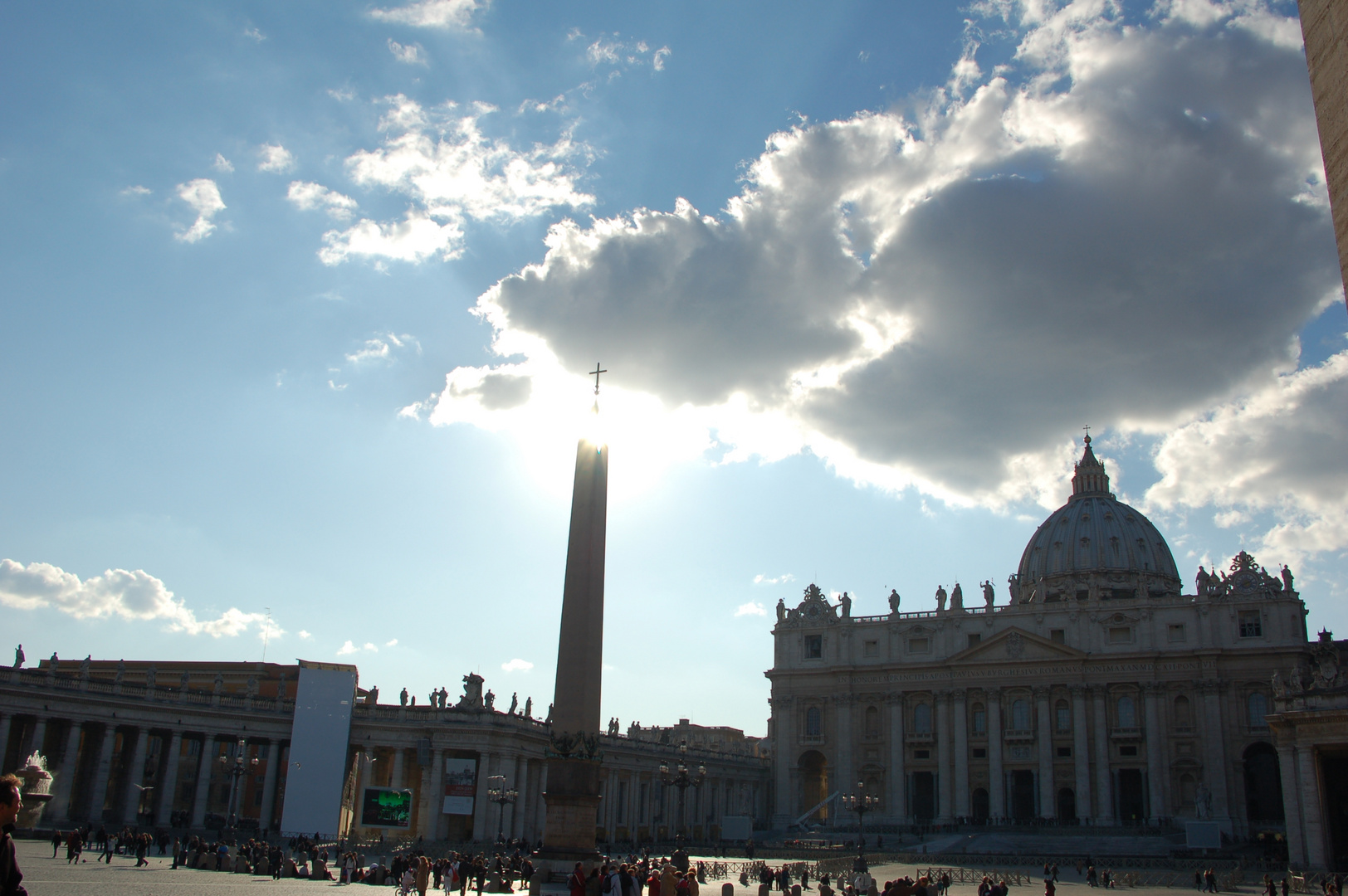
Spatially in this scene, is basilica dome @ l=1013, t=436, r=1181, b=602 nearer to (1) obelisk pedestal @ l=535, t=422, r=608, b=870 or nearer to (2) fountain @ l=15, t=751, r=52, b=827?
(1) obelisk pedestal @ l=535, t=422, r=608, b=870

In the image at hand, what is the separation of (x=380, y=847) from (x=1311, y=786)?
3575 centimetres

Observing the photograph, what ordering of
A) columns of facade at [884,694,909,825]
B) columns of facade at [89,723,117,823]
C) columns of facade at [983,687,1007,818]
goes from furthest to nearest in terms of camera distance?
columns of facade at [884,694,909,825] < columns of facade at [983,687,1007,818] < columns of facade at [89,723,117,823]

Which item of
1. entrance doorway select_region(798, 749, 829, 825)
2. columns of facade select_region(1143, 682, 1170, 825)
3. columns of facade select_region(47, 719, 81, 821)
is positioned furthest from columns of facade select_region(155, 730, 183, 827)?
columns of facade select_region(1143, 682, 1170, 825)

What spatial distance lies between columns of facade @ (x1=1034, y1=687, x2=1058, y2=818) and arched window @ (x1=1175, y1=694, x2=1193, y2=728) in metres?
8.60

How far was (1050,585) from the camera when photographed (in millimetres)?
106125

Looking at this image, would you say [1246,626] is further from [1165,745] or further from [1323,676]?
[1323,676]

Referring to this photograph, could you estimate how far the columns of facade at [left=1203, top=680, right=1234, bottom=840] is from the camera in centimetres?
7240

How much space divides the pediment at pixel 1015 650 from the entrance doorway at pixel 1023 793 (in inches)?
325

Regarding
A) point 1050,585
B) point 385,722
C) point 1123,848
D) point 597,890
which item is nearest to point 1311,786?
point 1123,848

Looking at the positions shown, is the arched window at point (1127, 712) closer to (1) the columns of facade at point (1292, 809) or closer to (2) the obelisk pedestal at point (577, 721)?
(1) the columns of facade at point (1292, 809)

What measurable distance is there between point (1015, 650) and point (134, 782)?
5982 centimetres

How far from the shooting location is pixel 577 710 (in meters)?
24.7

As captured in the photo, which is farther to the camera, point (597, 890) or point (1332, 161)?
point (597, 890)

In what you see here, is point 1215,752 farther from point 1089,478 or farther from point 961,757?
point 1089,478
